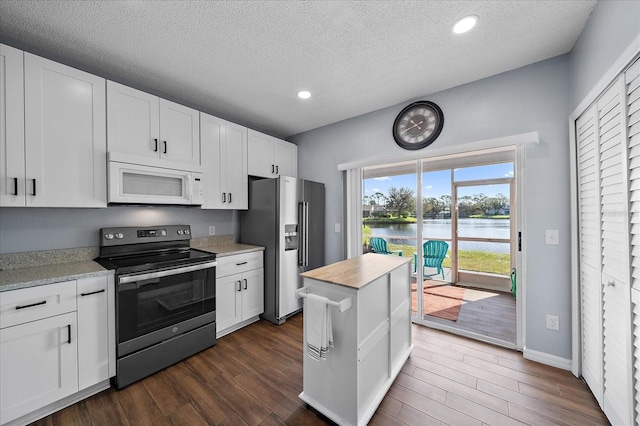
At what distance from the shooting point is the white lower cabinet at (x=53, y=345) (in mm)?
1488

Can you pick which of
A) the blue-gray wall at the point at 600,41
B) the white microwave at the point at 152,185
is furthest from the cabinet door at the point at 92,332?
the blue-gray wall at the point at 600,41

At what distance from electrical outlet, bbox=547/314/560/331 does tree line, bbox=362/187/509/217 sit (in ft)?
3.45

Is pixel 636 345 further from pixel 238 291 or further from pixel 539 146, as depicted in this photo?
pixel 238 291

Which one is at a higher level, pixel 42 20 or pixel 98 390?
pixel 42 20

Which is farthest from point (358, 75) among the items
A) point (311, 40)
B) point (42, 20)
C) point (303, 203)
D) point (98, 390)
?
point (98, 390)

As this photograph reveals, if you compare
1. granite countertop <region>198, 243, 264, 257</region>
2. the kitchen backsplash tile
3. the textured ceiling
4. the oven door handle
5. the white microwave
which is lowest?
the oven door handle

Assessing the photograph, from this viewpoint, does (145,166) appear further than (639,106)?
Yes

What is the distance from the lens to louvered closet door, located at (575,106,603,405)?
1655 mm

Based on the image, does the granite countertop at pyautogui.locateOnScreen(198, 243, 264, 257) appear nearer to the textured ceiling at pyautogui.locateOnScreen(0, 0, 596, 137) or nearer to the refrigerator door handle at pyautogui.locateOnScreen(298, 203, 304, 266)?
the refrigerator door handle at pyautogui.locateOnScreen(298, 203, 304, 266)

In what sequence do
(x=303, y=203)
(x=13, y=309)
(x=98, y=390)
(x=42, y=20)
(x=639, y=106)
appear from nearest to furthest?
1. (x=639, y=106)
2. (x=13, y=309)
3. (x=42, y=20)
4. (x=98, y=390)
5. (x=303, y=203)

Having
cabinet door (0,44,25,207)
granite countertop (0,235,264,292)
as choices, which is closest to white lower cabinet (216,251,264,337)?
granite countertop (0,235,264,292)

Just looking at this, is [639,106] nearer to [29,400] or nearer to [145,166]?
[145,166]

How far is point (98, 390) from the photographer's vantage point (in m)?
1.85

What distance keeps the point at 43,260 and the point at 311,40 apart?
9.18 ft
